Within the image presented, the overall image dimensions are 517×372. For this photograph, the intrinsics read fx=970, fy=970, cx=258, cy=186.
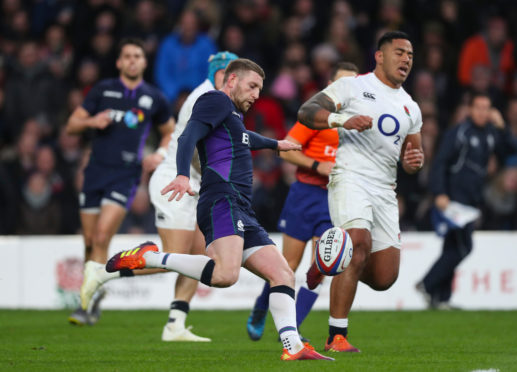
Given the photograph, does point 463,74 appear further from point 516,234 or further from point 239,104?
point 239,104

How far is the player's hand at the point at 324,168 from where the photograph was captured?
8.85 metres

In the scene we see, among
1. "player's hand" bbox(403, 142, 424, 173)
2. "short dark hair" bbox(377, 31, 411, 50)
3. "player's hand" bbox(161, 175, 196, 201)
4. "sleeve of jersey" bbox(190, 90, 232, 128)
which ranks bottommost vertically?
"player's hand" bbox(161, 175, 196, 201)

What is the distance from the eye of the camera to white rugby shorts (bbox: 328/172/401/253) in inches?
302

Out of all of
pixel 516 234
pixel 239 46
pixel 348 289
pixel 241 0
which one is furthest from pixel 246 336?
pixel 241 0

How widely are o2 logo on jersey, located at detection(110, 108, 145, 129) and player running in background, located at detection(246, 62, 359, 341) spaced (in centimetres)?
215

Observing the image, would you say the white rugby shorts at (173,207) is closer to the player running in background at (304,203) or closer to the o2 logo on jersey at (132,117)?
the player running in background at (304,203)

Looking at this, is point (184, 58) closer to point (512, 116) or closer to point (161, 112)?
point (161, 112)

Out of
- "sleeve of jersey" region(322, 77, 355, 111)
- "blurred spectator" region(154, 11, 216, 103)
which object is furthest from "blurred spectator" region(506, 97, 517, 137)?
"sleeve of jersey" region(322, 77, 355, 111)

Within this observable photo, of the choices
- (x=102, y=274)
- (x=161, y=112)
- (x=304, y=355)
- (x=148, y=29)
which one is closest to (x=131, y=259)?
(x=102, y=274)

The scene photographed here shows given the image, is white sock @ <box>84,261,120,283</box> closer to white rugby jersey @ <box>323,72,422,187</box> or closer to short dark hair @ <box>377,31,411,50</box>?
white rugby jersey @ <box>323,72,422,187</box>

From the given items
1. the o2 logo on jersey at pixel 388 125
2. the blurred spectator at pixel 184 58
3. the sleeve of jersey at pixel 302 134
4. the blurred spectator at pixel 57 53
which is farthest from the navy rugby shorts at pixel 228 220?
the blurred spectator at pixel 57 53

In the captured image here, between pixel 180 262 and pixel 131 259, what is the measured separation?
41cm

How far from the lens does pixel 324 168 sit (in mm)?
8875

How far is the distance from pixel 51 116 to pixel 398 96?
9.80 m
